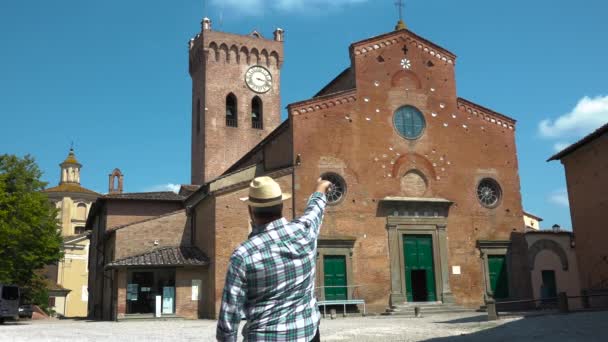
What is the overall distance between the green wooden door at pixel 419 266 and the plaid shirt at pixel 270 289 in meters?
24.6

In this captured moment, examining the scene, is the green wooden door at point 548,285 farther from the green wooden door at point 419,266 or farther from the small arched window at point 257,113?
the small arched window at point 257,113

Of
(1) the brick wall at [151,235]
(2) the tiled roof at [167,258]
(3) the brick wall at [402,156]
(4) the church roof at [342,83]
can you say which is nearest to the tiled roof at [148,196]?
(1) the brick wall at [151,235]

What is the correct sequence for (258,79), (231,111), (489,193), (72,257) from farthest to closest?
1. (72,257)
2. (258,79)
3. (231,111)
4. (489,193)

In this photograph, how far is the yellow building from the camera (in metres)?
54.4

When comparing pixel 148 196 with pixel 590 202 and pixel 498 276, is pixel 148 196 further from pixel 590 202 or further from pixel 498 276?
pixel 590 202

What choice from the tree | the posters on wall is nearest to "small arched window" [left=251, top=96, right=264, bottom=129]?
the tree

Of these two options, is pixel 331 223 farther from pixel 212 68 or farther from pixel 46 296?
pixel 46 296

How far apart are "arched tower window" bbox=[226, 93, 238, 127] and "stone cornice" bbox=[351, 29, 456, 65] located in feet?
59.0

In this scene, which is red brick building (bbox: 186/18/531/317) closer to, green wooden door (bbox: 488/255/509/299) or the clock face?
green wooden door (bbox: 488/255/509/299)

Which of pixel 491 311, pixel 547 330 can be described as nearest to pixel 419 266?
pixel 491 311

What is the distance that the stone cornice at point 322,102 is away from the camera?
90.3 feet

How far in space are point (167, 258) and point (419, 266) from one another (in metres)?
11.5

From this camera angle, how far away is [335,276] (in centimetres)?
2639

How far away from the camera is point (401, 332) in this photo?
15.8 metres
